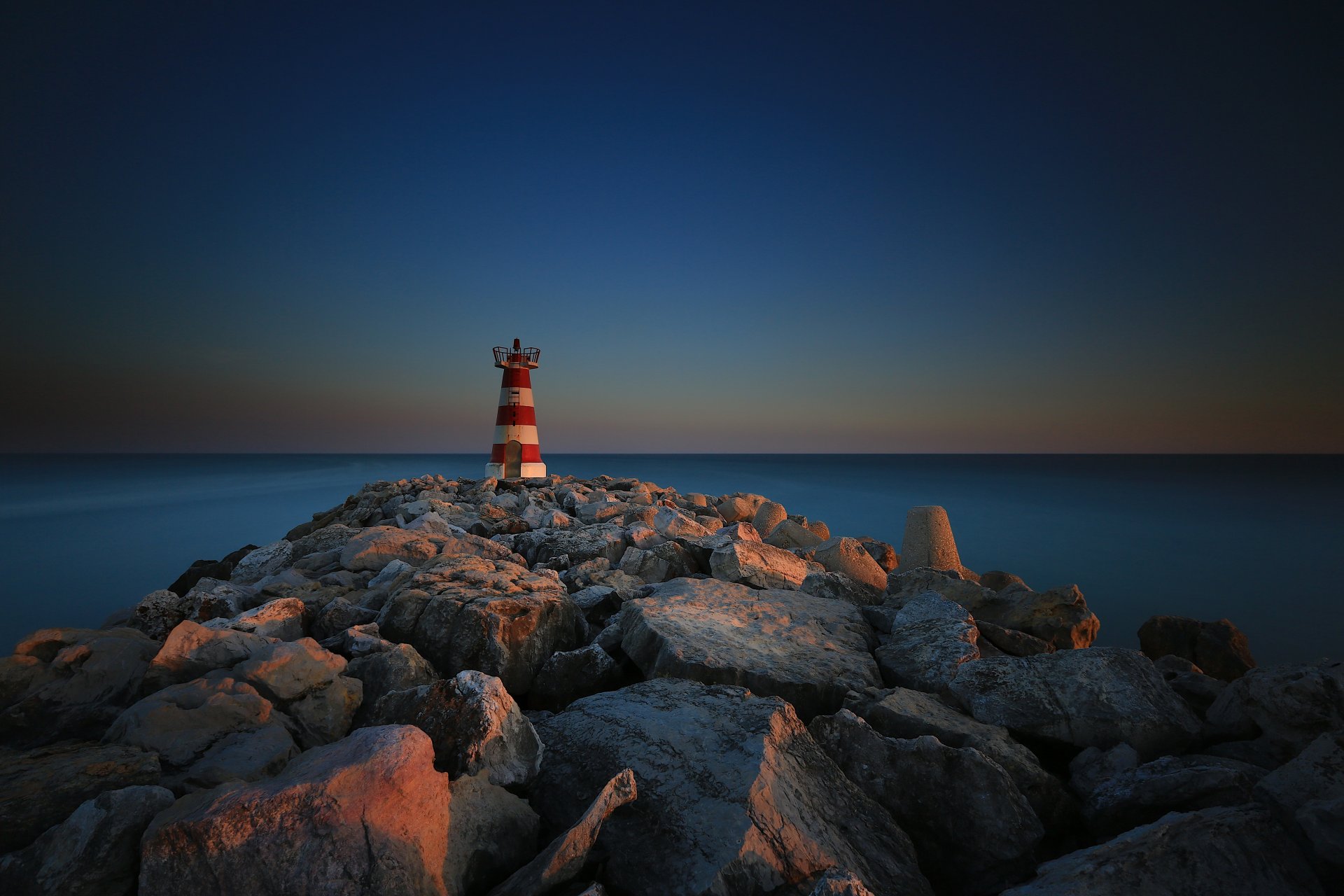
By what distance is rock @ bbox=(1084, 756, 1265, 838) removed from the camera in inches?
80.0

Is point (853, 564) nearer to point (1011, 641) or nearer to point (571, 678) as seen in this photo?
point (1011, 641)

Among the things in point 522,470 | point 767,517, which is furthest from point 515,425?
point 767,517

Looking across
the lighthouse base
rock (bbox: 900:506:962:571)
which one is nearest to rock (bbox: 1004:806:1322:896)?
rock (bbox: 900:506:962:571)

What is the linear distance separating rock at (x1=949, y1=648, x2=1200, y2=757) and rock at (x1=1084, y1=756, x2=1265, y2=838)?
0.28 meters

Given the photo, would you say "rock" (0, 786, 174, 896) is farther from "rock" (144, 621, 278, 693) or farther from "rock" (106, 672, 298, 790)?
"rock" (144, 621, 278, 693)

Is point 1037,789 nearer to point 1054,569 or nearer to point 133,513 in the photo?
point 1054,569

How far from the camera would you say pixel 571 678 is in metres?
3.03

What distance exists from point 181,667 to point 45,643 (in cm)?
72

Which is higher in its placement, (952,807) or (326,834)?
(326,834)

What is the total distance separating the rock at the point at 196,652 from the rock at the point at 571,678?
123 cm

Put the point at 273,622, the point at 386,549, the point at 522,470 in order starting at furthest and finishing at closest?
the point at 522,470
the point at 386,549
the point at 273,622

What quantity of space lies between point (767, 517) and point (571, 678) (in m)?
6.75

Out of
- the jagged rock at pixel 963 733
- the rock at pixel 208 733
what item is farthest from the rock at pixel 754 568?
the rock at pixel 208 733

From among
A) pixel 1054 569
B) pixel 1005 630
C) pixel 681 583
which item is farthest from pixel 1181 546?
pixel 681 583
